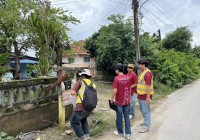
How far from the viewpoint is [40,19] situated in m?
7.98

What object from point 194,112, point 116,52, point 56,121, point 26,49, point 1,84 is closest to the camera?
point 1,84

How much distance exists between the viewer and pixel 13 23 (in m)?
13.8

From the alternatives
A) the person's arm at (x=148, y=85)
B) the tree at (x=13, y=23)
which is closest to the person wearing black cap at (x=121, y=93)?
the person's arm at (x=148, y=85)

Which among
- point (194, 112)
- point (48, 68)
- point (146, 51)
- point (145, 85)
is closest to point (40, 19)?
point (48, 68)

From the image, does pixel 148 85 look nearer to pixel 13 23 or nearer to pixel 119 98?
pixel 119 98

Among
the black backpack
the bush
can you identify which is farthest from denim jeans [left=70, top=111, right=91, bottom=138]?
the bush

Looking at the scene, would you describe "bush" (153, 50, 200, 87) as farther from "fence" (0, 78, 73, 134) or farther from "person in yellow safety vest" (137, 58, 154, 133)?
"fence" (0, 78, 73, 134)

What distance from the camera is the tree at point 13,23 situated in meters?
13.6

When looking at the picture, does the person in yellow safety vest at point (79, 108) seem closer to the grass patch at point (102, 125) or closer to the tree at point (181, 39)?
the grass patch at point (102, 125)

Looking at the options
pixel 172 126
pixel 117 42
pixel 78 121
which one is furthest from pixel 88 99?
pixel 117 42

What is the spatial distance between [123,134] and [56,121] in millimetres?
2069

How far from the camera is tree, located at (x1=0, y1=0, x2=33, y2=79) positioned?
44.8ft

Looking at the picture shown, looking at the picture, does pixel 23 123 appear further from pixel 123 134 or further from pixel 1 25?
pixel 1 25

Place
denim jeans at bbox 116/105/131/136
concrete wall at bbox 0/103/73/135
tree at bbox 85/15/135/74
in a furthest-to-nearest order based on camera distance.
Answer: tree at bbox 85/15/135/74, denim jeans at bbox 116/105/131/136, concrete wall at bbox 0/103/73/135
